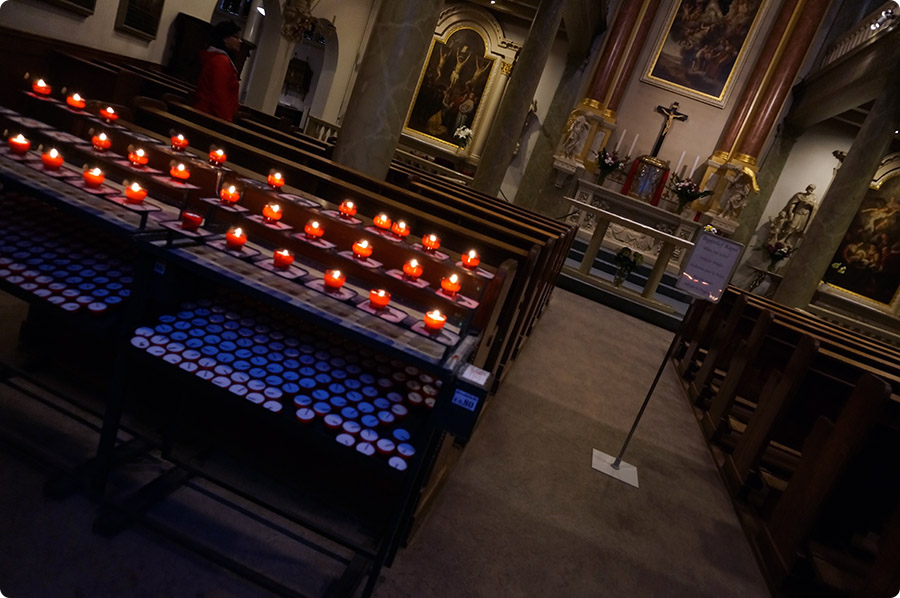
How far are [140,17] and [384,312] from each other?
266 inches

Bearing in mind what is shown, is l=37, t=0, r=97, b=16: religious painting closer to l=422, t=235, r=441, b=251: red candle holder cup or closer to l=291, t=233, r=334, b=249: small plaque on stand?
l=291, t=233, r=334, b=249: small plaque on stand

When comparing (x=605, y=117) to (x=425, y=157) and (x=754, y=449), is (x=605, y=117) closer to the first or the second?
(x=425, y=157)

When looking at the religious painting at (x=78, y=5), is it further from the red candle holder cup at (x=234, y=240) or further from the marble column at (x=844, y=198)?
the marble column at (x=844, y=198)

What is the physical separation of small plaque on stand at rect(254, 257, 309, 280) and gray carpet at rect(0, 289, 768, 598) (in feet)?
3.38

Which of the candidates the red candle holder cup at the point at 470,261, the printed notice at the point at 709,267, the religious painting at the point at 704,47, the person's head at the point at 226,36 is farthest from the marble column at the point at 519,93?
the red candle holder cup at the point at 470,261

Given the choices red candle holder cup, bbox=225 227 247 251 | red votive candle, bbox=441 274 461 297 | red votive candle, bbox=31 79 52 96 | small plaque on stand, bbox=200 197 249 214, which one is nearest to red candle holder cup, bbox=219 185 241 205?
small plaque on stand, bbox=200 197 249 214

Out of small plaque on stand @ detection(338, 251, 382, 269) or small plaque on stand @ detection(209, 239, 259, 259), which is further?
small plaque on stand @ detection(338, 251, 382, 269)

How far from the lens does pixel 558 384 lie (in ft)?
15.9

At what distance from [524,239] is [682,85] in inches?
400

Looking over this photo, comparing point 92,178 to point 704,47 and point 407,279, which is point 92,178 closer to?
point 407,279

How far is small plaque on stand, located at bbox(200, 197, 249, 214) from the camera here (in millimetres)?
2276

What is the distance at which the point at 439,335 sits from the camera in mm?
1937

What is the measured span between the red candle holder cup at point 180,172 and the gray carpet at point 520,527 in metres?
1.18

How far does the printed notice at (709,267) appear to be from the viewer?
11.6 ft
